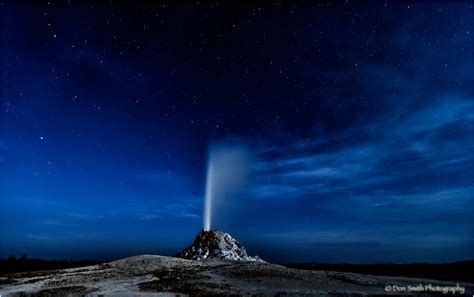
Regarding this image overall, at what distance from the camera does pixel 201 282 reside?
23.6 ft

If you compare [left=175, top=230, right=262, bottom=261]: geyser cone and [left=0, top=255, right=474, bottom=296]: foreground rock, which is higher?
[left=175, top=230, right=262, bottom=261]: geyser cone

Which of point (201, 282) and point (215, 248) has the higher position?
point (215, 248)

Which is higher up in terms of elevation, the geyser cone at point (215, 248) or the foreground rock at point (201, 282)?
the geyser cone at point (215, 248)

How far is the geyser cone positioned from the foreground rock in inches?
241

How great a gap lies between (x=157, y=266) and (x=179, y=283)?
2.50 meters

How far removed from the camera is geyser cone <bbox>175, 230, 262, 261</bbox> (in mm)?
15586

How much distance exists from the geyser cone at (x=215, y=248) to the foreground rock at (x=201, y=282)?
6126mm

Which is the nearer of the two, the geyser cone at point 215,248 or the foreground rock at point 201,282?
the foreground rock at point 201,282

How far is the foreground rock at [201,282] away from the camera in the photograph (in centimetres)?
644

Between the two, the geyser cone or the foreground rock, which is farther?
the geyser cone

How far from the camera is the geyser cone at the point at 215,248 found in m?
15.6

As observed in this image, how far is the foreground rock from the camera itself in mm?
6441

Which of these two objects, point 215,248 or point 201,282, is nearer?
point 201,282

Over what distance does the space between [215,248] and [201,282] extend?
356 inches
